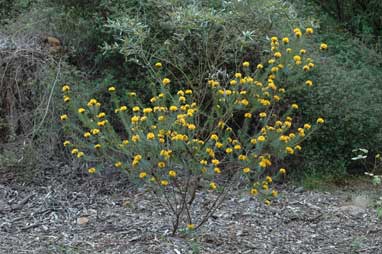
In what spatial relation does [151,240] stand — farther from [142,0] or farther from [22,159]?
[142,0]

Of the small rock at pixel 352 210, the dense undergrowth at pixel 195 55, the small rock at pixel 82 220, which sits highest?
the dense undergrowth at pixel 195 55

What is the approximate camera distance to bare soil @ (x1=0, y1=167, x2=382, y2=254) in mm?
5203

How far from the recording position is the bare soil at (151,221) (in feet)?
17.1

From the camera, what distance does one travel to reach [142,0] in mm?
6930

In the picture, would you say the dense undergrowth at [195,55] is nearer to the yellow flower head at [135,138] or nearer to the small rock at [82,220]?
the small rock at [82,220]

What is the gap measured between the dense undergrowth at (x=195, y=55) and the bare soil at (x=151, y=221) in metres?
0.51

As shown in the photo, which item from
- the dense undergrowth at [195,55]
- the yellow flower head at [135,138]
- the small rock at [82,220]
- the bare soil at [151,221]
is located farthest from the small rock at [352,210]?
the yellow flower head at [135,138]

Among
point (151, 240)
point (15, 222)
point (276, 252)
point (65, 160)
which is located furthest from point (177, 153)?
point (65, 160)

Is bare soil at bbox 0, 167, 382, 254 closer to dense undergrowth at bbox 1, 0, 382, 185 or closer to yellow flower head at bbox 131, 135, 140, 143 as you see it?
dense undergrowth at bbox 1, 0, 382, 185

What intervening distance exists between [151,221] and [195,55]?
1.90 meters

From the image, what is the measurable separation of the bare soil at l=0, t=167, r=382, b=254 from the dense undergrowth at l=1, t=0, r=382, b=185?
1.67 ft

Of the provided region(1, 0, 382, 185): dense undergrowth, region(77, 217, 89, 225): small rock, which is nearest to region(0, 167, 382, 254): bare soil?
region(77, 217, 89, 225): small rock

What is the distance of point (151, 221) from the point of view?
5664 mm

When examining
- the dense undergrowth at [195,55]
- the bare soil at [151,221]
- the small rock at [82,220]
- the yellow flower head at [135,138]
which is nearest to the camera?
the yellow flower head at [135,138]
